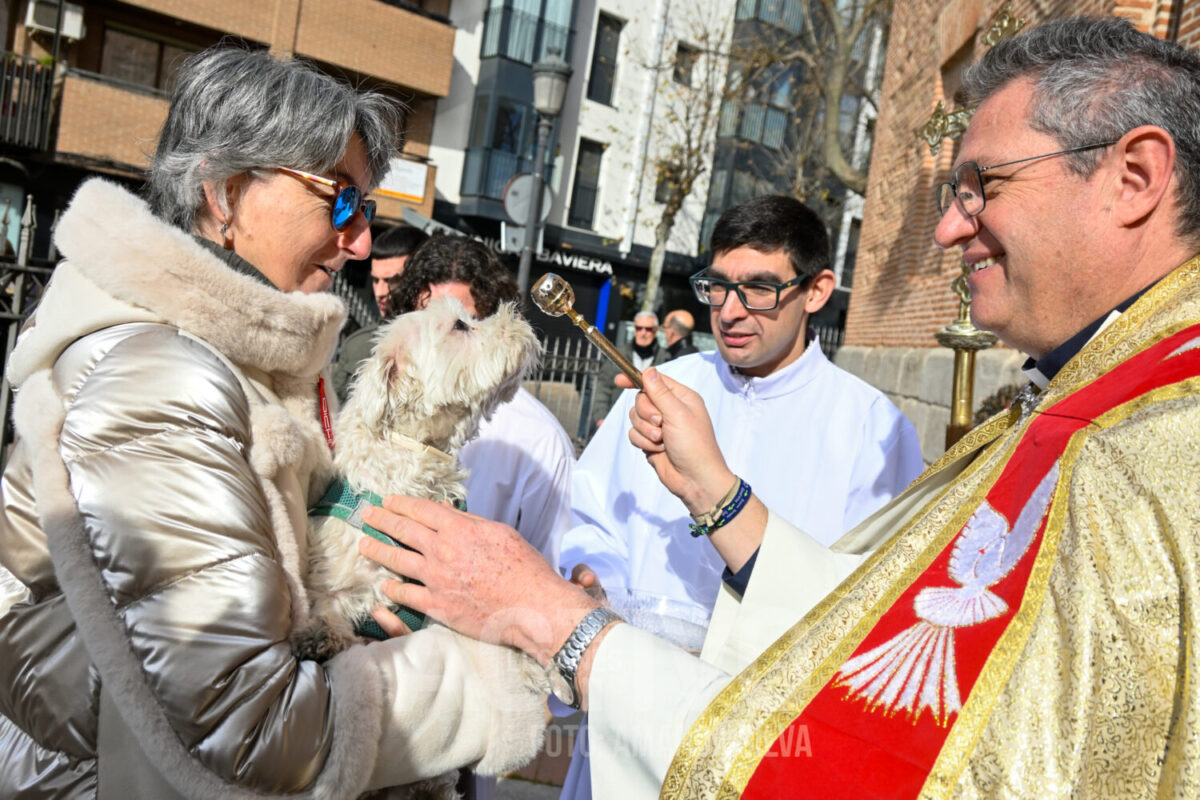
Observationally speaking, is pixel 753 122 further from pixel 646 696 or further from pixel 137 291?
pixel 646 696

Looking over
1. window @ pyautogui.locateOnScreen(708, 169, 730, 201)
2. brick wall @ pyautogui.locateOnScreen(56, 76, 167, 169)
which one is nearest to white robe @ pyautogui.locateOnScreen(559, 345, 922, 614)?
brick wall @ pyautogui.locateOnScreen(56, 76, 167, 169)

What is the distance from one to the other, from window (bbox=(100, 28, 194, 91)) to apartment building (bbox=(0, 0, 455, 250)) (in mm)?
22

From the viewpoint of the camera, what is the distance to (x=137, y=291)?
1.49 meters

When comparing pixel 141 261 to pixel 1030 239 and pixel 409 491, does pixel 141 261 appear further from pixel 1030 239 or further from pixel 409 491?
pixel 1030 239

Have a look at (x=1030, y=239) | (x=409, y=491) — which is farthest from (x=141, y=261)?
(x=1030, y=239)

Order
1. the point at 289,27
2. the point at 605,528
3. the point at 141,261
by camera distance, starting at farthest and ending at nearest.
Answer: the point at 289,27
the point at 605,528
the point at 141,261

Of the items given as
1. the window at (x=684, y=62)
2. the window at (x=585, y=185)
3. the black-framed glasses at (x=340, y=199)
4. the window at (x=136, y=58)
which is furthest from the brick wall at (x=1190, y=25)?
the window at (x=684, y=62)

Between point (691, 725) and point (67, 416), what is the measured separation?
1.10 m

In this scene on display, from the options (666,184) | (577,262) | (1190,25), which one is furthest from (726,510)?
(666,184)

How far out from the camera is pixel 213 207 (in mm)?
1798

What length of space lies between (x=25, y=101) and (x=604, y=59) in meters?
15.7

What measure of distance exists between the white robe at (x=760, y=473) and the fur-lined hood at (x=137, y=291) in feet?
5.57

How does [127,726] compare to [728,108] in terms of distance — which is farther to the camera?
[728,108]

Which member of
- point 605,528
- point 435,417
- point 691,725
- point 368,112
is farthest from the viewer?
point 605,528
